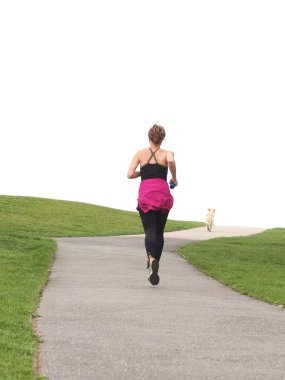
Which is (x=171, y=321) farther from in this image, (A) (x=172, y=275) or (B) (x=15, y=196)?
(B) (x=15, y=196)

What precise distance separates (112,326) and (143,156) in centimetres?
516

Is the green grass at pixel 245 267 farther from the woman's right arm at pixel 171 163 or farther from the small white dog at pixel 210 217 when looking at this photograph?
the small white dog at pixel 210 217

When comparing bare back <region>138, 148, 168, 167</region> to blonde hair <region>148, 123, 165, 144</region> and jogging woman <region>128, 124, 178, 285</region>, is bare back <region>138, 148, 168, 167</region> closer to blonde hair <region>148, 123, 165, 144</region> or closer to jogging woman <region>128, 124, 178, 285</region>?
jogging woman <region>128, 124, 178, 285</region>

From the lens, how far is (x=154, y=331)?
9641 mm

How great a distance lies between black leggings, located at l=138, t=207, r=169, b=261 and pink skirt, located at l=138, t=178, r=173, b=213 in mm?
142

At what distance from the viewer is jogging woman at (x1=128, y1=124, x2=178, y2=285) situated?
14367 millimetres

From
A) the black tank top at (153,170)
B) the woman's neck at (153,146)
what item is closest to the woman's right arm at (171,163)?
the black tank top at (153,170)

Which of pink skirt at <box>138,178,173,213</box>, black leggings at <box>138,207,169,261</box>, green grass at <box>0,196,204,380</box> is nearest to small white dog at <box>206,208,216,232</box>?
green grass at <box>0,196,204,380</box>

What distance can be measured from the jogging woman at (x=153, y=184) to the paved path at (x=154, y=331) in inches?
38.7

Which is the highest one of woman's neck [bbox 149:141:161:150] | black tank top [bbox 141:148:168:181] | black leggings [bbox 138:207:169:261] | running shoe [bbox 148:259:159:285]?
woman's neck [bbox 149:141:161:150]

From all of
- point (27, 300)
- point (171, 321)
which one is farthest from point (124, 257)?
point (171, 321)

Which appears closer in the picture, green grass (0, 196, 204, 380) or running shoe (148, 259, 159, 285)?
green grass (0, 196, 204, 380)

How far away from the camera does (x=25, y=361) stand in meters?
7.55

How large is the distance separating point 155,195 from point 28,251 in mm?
11495
